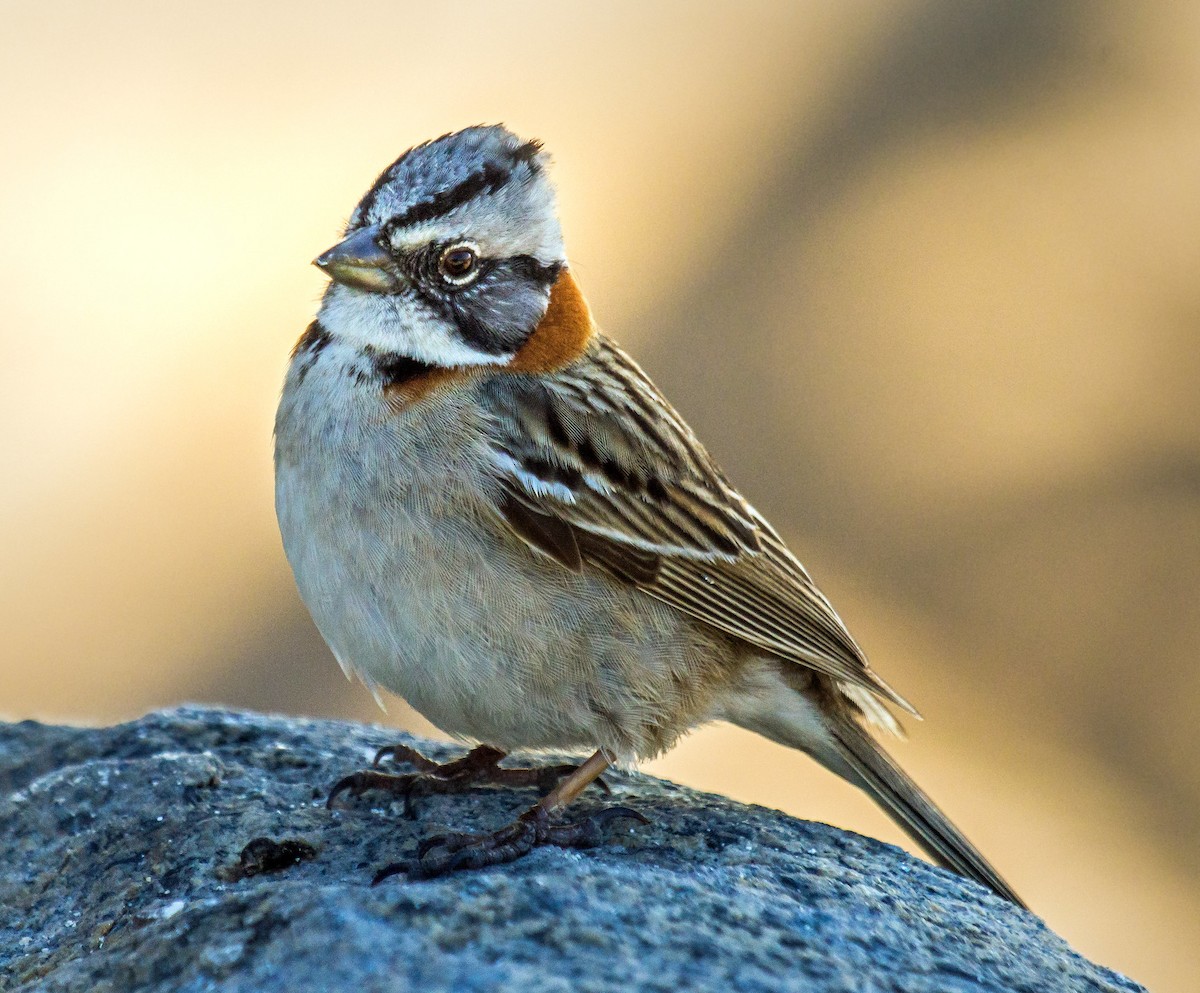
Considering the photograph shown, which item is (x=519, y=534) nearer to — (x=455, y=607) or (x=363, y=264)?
(x=455, y=607)

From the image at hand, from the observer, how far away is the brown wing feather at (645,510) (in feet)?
14.4

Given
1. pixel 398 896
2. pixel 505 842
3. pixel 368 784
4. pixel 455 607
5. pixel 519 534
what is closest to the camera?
pixel 398 896

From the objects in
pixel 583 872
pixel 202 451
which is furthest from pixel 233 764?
pixel 202 451

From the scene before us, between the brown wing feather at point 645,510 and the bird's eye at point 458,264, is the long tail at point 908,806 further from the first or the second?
the bird's eye at point 458,264

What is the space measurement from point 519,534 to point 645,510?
1.74 ft

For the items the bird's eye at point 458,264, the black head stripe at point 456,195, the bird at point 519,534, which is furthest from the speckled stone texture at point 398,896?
the black head stripe at point 456,195

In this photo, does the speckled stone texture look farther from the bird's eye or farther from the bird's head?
the bird's eye

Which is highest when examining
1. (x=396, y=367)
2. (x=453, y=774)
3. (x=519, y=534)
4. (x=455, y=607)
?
(x=396, y=367)

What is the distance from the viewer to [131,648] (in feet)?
28.3

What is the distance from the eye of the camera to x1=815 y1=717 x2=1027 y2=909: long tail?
4672mm

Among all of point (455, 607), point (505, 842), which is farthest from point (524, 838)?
point (455, 607)

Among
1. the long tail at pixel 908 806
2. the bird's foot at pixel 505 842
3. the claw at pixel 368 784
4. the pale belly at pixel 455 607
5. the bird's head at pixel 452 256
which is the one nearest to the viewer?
the bird's foot at pixel 505 842

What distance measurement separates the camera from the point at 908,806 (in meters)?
4.72

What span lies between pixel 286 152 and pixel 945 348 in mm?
4275
